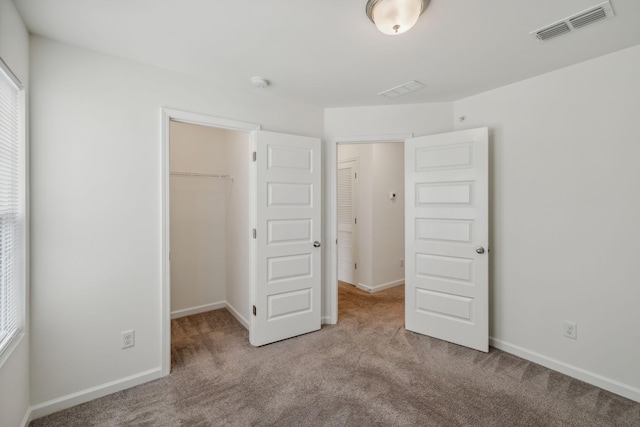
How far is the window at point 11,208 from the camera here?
60.6 inches

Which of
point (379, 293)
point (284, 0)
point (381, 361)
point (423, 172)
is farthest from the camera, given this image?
point (379, 293)

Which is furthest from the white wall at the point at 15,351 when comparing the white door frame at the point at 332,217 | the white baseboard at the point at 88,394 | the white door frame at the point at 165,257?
the white door frame at the point at 332,217

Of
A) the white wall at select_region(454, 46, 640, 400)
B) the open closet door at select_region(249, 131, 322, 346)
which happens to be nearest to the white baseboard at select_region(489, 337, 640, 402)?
the white wall at select_region(454, 46, 640, 400)

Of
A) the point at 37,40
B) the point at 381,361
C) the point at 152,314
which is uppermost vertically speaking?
the point at 37,40

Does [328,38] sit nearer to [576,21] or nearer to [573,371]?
[576,21]

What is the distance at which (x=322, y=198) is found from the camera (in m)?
3.29

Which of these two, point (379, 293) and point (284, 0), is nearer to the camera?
point (284, 0)

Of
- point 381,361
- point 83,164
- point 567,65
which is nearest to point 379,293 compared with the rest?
point 381,361

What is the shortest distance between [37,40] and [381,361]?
135 inches

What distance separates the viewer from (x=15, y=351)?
1629 millimetres

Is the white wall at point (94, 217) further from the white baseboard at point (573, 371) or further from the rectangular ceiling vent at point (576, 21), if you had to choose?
the white baseboard at point (573, 371)

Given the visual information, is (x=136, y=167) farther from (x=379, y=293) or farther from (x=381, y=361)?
(x=379, y=293)

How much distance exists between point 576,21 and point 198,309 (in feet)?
14.2

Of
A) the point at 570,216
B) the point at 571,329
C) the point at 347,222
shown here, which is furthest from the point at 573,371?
the point at 347,222
